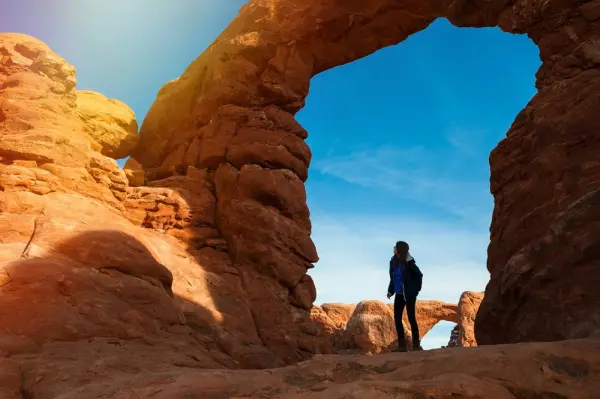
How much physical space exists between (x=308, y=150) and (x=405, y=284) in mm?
7826

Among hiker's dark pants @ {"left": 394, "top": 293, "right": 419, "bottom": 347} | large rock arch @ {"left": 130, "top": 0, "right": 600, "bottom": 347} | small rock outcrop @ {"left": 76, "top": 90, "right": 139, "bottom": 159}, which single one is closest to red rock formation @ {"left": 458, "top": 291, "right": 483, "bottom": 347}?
large rock arch @ {"left": 130, "top": 0, "right": 600, "bottom": 347}

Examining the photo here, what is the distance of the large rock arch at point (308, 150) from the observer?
8.00 meters

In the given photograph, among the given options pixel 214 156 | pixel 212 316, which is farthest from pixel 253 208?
pixel 212 316

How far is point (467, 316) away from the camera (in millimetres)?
31156

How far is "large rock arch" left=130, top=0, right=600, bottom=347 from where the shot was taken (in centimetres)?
800

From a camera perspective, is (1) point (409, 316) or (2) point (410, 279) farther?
(1) point (409, 316)

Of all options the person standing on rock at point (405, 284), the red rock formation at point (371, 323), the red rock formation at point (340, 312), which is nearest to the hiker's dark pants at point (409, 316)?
the person standing on rock at point (405, 284)

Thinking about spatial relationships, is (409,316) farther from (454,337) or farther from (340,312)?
(340,312)

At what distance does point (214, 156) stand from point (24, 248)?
25.8 ft

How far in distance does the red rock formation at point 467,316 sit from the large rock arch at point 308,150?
20411 millimetres

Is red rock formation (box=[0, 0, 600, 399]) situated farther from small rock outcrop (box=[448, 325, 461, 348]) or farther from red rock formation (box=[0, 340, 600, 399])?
small rock outcrop (box=[448, 325, 461, 348])

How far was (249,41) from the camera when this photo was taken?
659 inches

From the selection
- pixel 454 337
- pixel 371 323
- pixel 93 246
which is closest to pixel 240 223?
pixel 93 246

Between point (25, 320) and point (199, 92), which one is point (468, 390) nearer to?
point (25, 320)
